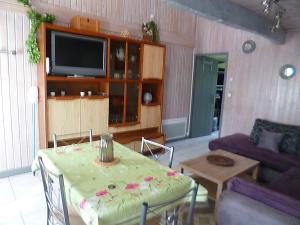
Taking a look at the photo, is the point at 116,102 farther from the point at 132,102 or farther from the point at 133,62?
the point at 133,62

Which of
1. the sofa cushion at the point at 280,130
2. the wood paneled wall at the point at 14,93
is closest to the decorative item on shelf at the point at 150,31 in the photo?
the wood paneled wall at the point at 14,93

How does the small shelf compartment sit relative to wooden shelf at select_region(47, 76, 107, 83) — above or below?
below

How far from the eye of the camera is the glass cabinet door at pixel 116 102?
3.73m

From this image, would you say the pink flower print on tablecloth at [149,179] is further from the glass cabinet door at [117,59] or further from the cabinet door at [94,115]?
the glass cabinet door at [117,59]

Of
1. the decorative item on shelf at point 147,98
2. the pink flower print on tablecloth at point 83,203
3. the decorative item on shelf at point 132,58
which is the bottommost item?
the pink flower print on tablecloth at point 83,203

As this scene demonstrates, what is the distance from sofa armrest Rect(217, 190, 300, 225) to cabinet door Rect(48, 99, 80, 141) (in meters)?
2.25

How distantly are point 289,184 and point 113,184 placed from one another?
6.64 ft

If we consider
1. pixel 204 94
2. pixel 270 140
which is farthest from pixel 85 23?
pixel 204 94

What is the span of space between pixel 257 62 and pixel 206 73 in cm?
141

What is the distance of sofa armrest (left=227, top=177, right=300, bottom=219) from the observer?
157cm

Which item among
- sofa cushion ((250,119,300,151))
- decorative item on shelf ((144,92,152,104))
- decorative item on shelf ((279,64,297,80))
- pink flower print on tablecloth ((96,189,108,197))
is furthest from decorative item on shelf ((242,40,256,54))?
pink flower print on tablecloth ((96,189,108,197))

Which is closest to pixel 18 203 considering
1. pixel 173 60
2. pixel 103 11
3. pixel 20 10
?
pixel 20 10

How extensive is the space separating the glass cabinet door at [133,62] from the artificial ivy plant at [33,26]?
4.25 feet

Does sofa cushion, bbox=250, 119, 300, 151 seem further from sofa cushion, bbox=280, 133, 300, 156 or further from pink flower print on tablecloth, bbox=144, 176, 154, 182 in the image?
pink flower print on tablecloth, bbox=144, 176, 154, 182
